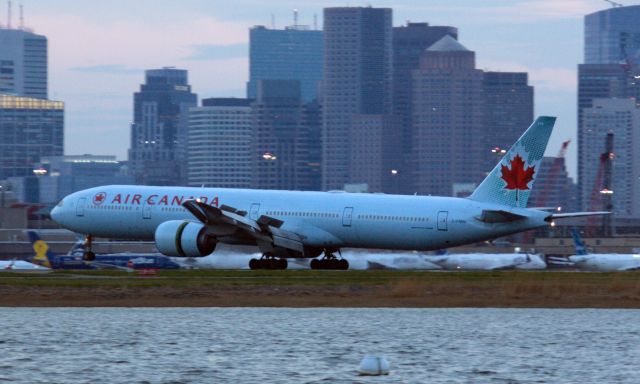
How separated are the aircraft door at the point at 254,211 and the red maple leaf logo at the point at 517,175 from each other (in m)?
13.0

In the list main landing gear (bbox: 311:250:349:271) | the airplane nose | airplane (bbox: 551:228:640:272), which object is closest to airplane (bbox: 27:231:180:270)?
the airplane nose

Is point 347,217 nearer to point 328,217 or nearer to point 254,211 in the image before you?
point 328,217

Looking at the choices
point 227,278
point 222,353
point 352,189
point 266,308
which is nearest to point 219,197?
point 227,278

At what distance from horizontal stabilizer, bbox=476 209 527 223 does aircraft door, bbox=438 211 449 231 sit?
1686mm

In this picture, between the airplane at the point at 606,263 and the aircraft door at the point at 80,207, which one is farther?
the airplane at the point at 606,263

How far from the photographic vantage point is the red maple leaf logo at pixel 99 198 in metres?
81.2

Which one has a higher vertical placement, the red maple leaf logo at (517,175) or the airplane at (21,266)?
the red maple leaf logo at (517,175)

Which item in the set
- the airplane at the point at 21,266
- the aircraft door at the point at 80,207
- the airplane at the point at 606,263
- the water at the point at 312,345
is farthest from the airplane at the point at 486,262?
the water at the point at 312,345

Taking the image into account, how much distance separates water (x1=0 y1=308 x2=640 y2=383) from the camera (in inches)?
1503

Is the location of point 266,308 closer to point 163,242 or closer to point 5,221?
point 163,242

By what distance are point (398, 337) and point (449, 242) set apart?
29.7 m

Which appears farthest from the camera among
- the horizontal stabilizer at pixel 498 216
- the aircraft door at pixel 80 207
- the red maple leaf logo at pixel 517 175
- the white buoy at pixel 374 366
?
the aircraft door at pixel 80 207

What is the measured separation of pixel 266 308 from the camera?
56469 mm

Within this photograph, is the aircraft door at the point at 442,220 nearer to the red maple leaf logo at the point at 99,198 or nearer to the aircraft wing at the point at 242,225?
the aircraft wing at the point at 242,225
